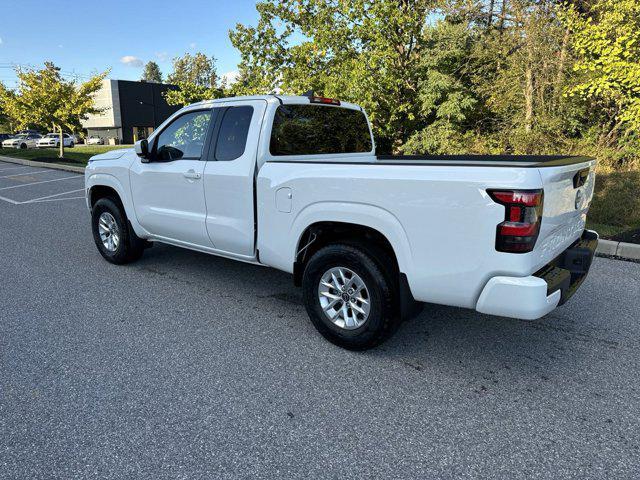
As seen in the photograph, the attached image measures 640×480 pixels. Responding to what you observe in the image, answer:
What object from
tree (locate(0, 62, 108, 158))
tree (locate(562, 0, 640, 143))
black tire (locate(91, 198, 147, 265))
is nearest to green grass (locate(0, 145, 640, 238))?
tree (locate(562, 0, 640, 143))

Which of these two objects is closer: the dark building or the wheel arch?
the wheel arch

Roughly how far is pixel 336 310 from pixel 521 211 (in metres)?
1.54

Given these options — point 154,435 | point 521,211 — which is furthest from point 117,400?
point 521,211

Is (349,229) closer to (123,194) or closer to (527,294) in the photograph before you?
(527,294)

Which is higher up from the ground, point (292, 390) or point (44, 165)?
point (44, 165)

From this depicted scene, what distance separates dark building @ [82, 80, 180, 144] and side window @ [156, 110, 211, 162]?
209ft

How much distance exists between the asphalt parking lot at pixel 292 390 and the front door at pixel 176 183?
0.68 meters

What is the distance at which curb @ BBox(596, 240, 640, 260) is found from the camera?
5945 mm

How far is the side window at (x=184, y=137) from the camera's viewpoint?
440cm

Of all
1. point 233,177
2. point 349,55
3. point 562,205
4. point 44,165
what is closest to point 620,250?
point 562,205

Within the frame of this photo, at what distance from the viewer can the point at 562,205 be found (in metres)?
2.91

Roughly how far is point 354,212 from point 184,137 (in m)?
2.29

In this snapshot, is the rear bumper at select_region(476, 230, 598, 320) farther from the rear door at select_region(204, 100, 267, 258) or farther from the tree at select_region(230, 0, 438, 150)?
the tree at select_region(230, 0, 438, 150)

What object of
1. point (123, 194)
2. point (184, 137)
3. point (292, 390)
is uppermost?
point (184, 137)
